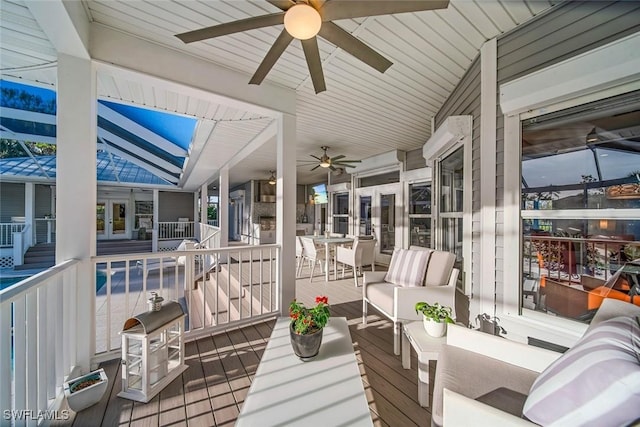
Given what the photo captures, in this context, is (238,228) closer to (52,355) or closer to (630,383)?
(52,355)

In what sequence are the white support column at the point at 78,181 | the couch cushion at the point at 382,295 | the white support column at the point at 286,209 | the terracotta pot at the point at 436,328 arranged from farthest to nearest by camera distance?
the white support column at the point at 286,209 → the couch cushion at the point at 382,295 → the white support column at the point at 78,181 → the terracotta pot at the point at 436,328

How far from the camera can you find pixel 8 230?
25.5 ft

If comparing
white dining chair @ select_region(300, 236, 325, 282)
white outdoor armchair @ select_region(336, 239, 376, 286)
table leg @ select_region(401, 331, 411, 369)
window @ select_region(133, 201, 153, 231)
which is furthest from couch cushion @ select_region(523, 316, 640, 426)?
window @ select_region(133, 201, 153, 231)

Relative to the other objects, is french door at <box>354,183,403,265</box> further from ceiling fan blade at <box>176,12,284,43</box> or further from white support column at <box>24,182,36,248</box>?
white support column at <box>24,182,36,248</box>

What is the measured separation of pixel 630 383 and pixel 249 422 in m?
1.29

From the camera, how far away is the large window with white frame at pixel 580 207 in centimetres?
158

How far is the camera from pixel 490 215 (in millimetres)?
2195

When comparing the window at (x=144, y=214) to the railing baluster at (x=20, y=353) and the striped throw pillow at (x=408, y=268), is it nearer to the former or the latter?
the railing baluster at (x=20, y=353)

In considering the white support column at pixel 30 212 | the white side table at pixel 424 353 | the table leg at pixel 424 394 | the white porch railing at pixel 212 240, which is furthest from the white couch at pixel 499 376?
the white support column at pixel 30 212

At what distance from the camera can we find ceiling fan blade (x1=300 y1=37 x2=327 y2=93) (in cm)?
166

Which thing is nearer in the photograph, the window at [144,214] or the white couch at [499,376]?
the white couch at [499,376]

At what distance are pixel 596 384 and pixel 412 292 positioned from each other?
1.52 metres

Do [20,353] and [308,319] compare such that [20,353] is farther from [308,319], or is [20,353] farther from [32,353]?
[308,319]

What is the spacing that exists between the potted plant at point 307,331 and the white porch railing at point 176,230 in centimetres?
1163
